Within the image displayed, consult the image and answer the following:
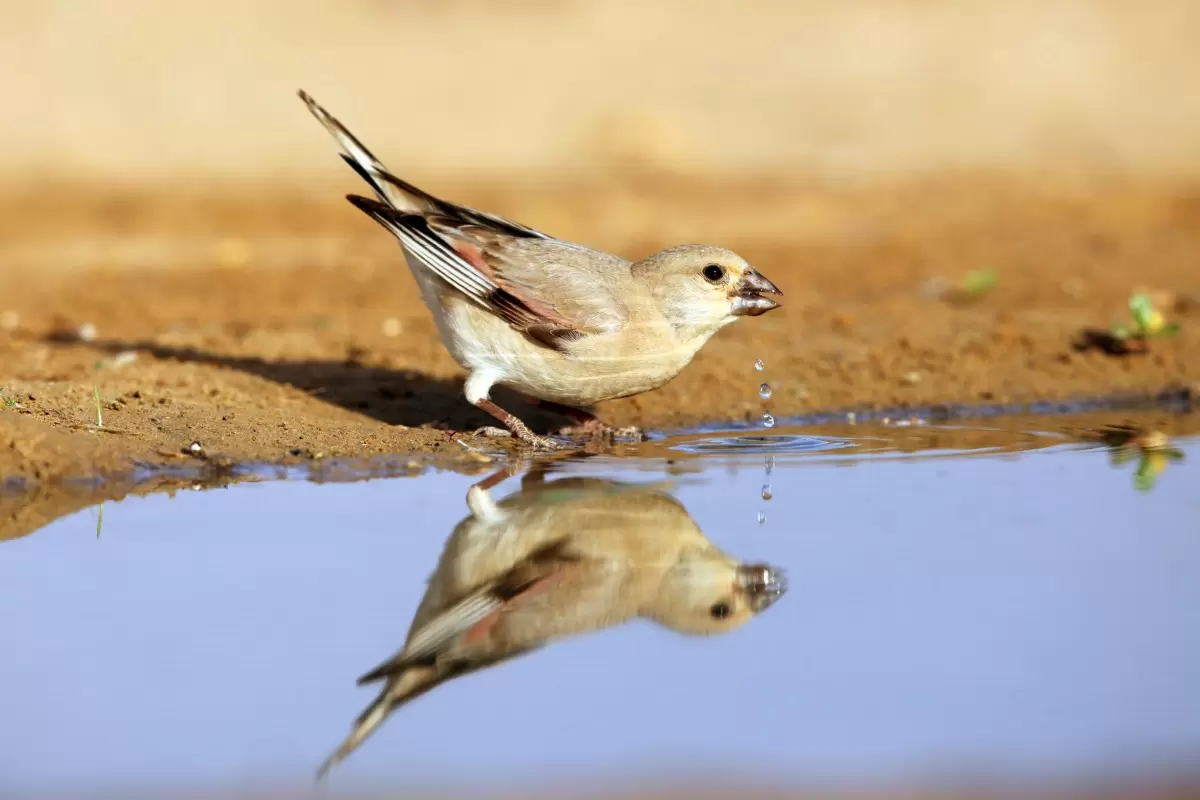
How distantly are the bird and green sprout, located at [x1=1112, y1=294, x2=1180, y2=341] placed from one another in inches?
160

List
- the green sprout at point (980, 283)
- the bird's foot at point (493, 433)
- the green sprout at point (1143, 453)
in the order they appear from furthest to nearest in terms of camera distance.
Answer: the green sprout at point (980, 283) < the bird's foot at point (493, 433) < the green sprout at point (1143, 453)

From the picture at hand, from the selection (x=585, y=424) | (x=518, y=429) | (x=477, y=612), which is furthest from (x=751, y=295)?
(x=477, y=612)

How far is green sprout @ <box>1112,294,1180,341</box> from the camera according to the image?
340 inches

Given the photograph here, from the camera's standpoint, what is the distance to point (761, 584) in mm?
4762

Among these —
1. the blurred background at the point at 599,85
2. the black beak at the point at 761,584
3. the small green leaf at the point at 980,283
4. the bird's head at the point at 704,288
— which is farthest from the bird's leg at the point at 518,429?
the blurred background at the point at 599,85

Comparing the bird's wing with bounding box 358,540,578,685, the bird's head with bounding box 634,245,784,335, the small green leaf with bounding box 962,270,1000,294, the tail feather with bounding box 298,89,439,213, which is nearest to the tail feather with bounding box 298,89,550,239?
the tail feather with bounding box 298,89,439,213

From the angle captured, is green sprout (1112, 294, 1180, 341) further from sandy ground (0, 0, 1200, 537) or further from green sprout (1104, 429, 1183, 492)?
green sprout (1104, 429, 1183, 492)

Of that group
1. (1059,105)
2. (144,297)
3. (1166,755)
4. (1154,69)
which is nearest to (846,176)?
(1059,105)

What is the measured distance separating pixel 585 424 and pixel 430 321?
2849mm

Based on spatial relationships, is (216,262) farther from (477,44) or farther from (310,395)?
(477,44)

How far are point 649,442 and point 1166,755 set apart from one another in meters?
3.86

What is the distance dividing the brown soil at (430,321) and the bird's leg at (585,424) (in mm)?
297

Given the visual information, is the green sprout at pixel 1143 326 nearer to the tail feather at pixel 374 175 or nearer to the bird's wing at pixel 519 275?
the bird's wing at pixel 519 275

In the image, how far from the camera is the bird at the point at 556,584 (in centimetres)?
414
